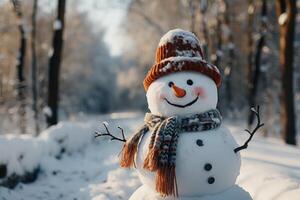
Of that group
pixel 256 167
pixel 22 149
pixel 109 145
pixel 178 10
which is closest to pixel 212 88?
pixel 256 167

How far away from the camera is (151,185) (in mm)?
4754

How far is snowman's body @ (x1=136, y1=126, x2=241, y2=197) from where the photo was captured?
180 inches

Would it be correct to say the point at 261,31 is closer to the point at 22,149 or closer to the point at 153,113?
the point at 22,149

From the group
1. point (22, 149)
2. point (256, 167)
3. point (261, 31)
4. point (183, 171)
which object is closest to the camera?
point (183, 171)

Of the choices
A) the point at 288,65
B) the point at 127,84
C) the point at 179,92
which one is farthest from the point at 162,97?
the point at 127,84

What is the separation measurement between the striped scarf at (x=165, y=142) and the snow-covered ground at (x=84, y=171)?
119cm

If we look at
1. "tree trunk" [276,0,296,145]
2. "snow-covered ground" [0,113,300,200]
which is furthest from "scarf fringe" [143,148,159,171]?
"tree trunk" [276,0,296,145]

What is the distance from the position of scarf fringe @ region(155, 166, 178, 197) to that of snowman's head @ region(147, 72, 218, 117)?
0.57m

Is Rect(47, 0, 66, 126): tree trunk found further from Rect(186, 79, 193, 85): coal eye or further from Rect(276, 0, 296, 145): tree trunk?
Rect(186, 79, 193, 85): coal eye

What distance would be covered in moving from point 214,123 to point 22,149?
4.75 metres

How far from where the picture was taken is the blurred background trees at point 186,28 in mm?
15836


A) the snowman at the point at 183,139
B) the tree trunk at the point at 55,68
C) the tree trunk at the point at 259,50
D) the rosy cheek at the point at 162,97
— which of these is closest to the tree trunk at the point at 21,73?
the tree trunk at the point at 55,68

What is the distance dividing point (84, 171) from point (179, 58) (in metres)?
5.89

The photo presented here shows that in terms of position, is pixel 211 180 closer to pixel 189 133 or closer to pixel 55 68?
pixel 189 133
